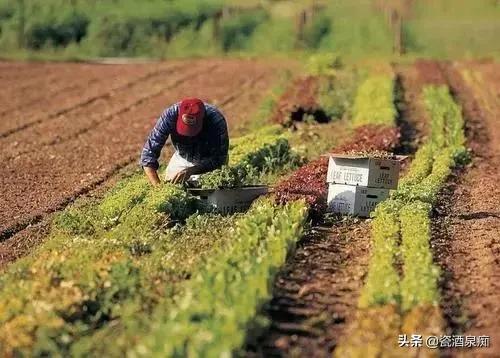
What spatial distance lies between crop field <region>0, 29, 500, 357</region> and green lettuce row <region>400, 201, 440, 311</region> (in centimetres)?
2

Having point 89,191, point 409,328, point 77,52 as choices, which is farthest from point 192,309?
point 77,52

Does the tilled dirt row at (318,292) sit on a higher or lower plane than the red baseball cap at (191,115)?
lower

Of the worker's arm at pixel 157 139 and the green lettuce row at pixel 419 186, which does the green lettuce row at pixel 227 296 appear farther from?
the worker's arm at pixel 157 139

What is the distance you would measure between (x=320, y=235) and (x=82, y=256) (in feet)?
8.91

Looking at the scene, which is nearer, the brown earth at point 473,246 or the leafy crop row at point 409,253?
the leafy crop row at point 409,253

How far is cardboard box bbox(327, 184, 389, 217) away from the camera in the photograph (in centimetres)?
1087

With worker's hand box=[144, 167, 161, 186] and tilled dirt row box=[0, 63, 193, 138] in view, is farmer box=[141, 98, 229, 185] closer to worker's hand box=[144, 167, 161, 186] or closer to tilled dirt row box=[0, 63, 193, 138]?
worker's hand box=[144, 167, 161, 186]

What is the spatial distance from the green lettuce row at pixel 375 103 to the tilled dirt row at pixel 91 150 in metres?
2.22

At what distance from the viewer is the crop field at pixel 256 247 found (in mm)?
6668

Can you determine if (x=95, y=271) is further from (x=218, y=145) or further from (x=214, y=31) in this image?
(x=214, y=31)

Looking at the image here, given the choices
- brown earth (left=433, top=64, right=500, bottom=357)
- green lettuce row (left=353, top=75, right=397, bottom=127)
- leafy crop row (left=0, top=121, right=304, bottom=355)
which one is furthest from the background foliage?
leafy crop row (left=0, top=121, right=304, bottom=355)

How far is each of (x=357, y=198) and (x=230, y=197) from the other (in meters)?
1.27

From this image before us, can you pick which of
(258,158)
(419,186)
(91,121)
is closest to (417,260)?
(419,186)

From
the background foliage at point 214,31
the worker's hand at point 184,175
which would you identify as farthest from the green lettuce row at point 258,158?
the background foliage at point 214,31
